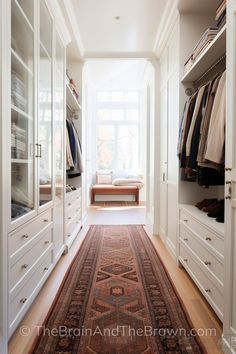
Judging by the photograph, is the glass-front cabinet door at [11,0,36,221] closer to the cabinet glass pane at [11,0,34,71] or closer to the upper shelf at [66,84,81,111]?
the cabinet glass pane at [11,0,34,71]

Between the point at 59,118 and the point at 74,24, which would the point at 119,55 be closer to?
the point at 74,24

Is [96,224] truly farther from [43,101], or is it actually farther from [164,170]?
[43,101]

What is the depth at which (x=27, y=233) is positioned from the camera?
61.6 inches

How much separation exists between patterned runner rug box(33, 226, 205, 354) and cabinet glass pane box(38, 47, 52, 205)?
80 cm

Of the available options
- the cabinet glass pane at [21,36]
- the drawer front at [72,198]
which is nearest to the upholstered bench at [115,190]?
the drawer front at [72,198]

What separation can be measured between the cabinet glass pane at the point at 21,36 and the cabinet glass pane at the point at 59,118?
0.64 m

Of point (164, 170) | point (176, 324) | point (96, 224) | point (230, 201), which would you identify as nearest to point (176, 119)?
point (164, 170)

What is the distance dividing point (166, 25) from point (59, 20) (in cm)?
120

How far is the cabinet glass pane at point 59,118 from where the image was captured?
241 cm

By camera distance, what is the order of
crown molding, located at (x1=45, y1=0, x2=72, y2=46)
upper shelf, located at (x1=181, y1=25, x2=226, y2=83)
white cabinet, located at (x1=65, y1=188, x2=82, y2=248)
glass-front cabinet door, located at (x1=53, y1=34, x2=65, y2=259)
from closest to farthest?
upper shelf, located at (x1=181, y1=25, x2=226, y2=83) < crown molding, located at (x1=45, y1=0, x2=72, y2=46) < glass-front cabinet door, located at (x1=53, y1=34, x2=65, y2=259) < white cabinet, located at (x1=65, y1=188, x2=82, y2=248)

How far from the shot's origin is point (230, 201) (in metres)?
1.21

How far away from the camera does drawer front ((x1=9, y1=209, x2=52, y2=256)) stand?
1350 mm

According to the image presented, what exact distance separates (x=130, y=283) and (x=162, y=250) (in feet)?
2.99

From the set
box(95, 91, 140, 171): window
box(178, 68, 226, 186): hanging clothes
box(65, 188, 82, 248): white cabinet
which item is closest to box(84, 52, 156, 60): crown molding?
box(178, 68, 226, 186): hanging clothes
